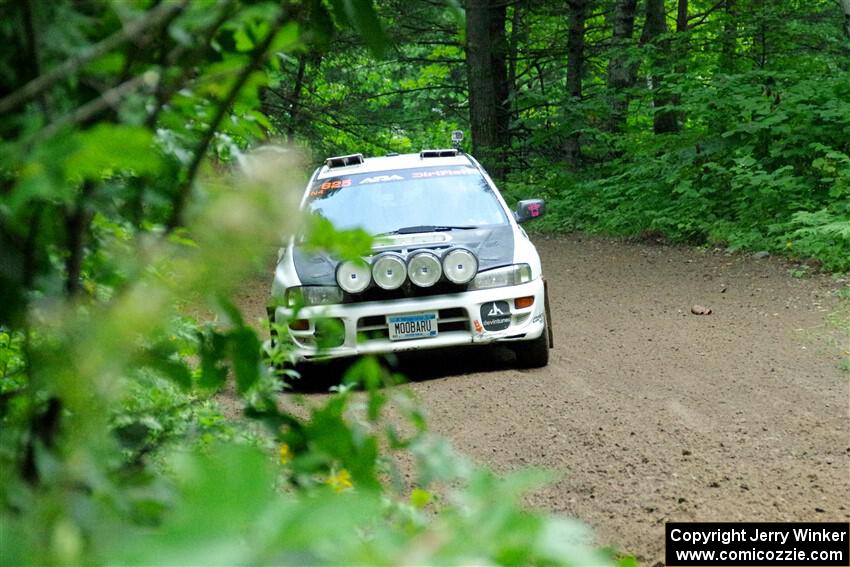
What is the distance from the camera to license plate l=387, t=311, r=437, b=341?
7.66m

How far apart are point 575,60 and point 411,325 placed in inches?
670

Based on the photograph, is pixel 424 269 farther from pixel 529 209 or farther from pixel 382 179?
pixel 382 179

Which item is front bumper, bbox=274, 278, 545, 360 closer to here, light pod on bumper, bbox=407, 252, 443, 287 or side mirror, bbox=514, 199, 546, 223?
light pod on bumper, bbox=407, 252, 443, 287

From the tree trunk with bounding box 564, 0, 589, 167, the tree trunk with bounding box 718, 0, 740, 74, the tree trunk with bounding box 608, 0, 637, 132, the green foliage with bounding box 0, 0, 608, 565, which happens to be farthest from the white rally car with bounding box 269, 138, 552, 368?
the tree trunk with bounding box 564, 0, 589, 167

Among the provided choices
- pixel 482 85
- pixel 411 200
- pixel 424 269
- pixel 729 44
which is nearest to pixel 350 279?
pixel 424 269

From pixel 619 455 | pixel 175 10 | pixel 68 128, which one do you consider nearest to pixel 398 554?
pixel 68 128

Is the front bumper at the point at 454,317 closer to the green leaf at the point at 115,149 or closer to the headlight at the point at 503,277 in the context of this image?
the headlight at the point at 503,277

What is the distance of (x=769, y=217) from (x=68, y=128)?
14.5 metres

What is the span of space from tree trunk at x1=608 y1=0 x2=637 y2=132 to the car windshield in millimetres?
12332

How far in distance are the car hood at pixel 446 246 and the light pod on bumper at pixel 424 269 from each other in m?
0.14

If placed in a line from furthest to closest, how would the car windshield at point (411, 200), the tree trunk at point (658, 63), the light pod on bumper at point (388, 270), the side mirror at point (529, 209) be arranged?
the tree trunk at point (658, 63) → the side mirror at point (529, 209) → the car windshield at point (411, 200) → the light pod on bumper at point (388, 270)

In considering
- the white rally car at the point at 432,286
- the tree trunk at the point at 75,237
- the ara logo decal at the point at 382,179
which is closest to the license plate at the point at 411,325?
the white rally car at the point at 432,286

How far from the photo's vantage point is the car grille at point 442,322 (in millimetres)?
7641

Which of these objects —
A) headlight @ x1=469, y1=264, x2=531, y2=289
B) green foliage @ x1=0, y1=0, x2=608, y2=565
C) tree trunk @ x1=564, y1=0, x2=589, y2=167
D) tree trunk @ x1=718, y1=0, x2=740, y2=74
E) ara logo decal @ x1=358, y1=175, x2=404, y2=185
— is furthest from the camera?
tree trunk @ x1=564, y1=0, x2=589, y2=167
